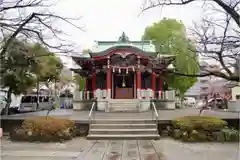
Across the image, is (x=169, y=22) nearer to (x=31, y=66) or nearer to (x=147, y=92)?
(x=147, y=92)

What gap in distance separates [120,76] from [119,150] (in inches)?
577

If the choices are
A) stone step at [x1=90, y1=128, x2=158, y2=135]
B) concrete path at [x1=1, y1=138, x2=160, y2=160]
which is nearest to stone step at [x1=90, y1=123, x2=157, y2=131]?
stone step at [x1=90, y1=128, x2=158, y2=135]

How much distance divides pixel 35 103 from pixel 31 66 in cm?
1486

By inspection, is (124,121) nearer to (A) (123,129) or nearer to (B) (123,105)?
(A) (123,129)

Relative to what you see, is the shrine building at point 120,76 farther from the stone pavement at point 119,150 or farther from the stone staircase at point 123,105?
the stone pavement at point 119,150

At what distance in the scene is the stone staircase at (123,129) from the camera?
38.1 ft

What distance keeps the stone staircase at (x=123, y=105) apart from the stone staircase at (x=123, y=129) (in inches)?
Result: 283

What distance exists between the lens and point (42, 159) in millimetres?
7973

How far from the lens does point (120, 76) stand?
23734 mm

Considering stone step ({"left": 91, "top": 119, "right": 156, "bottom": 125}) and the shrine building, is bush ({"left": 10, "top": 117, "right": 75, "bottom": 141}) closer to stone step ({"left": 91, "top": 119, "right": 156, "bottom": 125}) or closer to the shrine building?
stone step ({"left": 91, "top": 119, "right": 156, "bottom": 125})

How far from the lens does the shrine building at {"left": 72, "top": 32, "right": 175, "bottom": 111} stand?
Answer: 21.1m

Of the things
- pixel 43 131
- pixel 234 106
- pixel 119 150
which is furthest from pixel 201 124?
pixel 234 106

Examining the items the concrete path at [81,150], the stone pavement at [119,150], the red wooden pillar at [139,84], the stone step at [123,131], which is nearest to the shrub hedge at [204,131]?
the stone pavement at [119,150]

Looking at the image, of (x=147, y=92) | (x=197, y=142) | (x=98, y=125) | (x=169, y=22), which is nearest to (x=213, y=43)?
(x=197, y=142)
